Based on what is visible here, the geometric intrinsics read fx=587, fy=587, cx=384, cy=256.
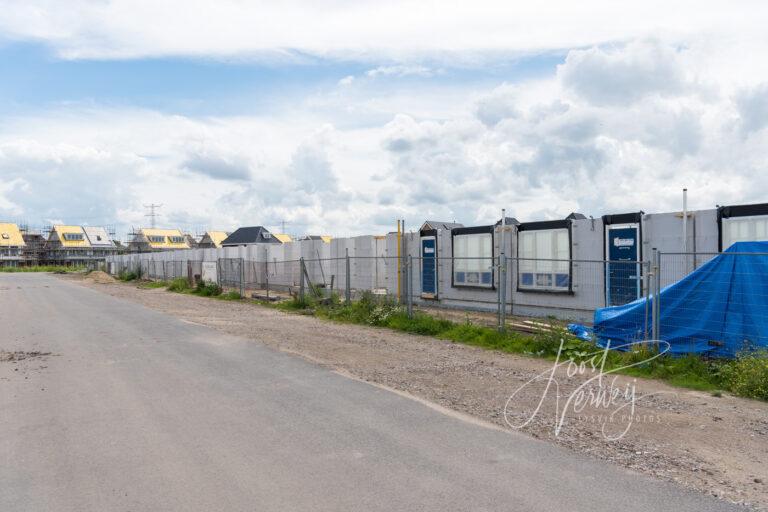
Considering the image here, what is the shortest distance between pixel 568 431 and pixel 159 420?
4.55m

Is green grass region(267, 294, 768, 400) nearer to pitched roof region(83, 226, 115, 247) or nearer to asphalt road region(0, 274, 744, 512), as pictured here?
asphalt road region(0, 274, 744, 512)

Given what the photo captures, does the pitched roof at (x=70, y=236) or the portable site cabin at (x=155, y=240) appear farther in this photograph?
the pitched roof at (x=70, y=236)

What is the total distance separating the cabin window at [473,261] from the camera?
18.7 m

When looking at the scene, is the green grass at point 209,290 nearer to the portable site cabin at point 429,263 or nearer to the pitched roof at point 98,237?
the portable site cabin at point 429,263

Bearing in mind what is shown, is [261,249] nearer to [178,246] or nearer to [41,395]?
[41,395]

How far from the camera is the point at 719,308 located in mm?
9523

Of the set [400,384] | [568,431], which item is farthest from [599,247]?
[568,431]

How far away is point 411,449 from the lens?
5.66 metres

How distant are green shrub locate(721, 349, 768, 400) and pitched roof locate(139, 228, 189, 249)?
128 m

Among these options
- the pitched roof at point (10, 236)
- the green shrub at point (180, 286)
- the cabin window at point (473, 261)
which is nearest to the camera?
the cabin window at point (473, 261)

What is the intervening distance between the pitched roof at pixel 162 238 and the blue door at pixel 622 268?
122m

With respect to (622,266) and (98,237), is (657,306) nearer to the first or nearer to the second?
(622,266)

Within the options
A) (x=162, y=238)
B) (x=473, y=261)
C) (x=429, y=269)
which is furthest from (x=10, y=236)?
(x=473, y=261)

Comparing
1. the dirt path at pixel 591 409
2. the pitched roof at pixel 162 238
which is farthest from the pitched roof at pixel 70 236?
the dirt path at pixel 591 409
